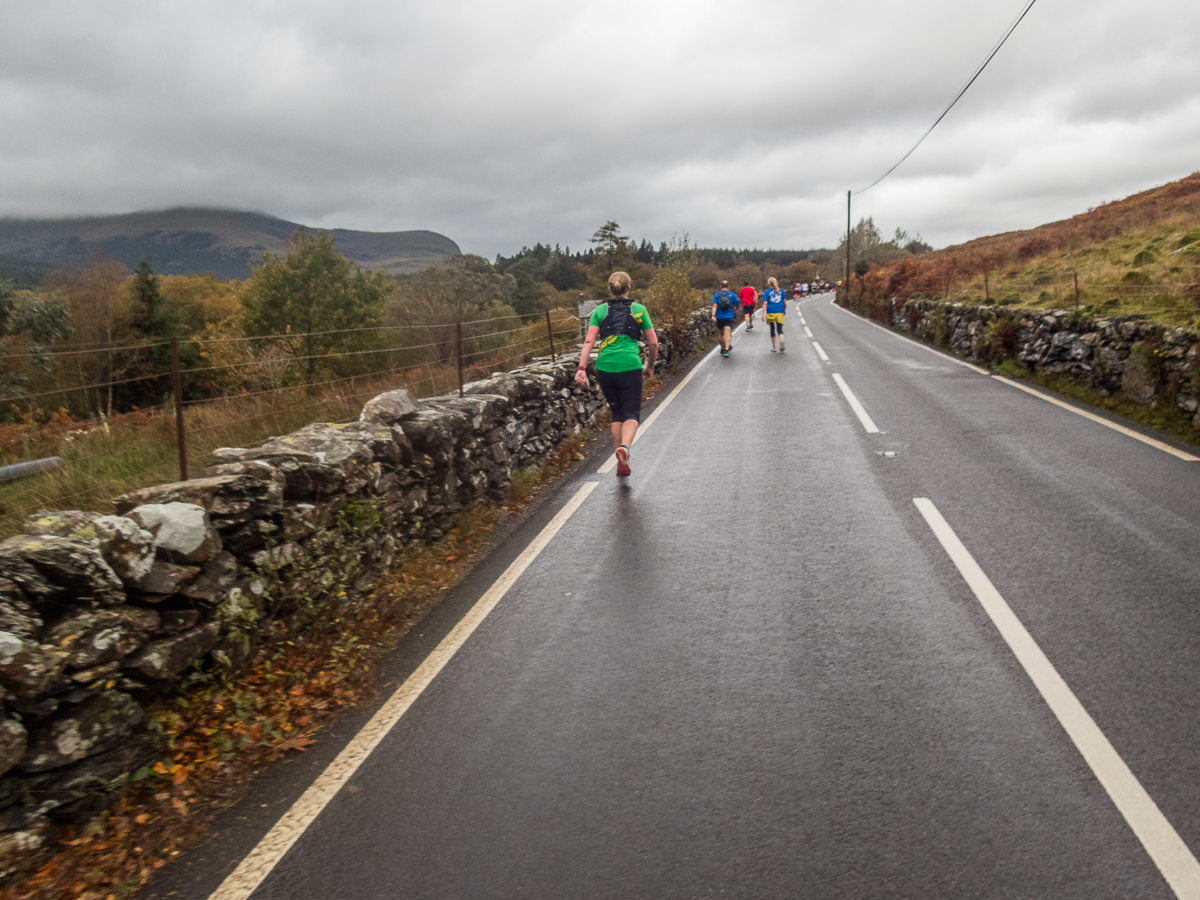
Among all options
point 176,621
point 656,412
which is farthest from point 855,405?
point 176,621

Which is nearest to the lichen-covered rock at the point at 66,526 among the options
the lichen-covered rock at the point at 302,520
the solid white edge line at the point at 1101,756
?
the lichen-covered rock at the point at 302,520

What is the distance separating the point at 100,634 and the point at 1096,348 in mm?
13600

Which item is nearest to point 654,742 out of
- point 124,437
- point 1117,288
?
point 124,437

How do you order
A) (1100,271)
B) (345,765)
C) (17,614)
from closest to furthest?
(17,614), (345,765), (1100,271)

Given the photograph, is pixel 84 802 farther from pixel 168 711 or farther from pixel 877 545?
pixel 877 545

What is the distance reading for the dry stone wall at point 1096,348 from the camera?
31.8 ft

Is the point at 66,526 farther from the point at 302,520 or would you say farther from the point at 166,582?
the point at 302,520

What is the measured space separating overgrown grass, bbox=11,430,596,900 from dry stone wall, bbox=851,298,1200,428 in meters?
9.36

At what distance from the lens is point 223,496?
416 centimetres

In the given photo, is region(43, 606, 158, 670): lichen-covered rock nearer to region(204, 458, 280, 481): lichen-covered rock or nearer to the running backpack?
region(204, 458, 280, 481): lichen-covered rock

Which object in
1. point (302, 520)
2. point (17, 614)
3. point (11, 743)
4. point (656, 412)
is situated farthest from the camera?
point (656, 412)

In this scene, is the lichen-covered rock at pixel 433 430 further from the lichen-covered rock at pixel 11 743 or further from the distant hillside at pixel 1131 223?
the distant hillside at pixel 1131 223

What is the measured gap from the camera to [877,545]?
18.9 ft

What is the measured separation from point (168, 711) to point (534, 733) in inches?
64.4
